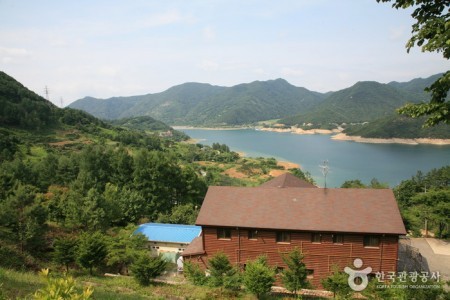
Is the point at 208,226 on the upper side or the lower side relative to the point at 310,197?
lower

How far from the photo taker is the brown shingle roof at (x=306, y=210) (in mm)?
16062

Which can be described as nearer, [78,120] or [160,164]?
[160,164]

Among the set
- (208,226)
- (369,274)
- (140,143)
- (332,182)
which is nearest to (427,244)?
(369,274)

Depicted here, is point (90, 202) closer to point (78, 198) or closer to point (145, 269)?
point (78, 198)

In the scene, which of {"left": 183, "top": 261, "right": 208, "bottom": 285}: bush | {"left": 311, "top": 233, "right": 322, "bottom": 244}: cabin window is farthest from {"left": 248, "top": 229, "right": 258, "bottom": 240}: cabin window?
{"left": 183, "top": 261, "right": 208, "bottom": 285}: bush

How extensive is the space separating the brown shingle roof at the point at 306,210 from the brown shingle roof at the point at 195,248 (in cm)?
166

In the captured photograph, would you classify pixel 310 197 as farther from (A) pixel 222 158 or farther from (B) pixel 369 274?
(A) pixel 222 158

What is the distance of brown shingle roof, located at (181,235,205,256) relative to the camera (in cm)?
1782

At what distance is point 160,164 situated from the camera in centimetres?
3155

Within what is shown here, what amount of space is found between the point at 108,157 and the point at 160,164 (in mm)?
7276

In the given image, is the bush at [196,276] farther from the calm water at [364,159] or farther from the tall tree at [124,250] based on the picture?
the calm water at [364,159]

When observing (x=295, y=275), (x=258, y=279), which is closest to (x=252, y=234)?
(x=295, y=275)

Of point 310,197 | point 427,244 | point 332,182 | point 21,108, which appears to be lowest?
point 332,182

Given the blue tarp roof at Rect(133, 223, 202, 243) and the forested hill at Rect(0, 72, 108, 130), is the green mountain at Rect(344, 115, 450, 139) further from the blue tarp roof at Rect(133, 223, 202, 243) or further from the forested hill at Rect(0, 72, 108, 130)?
the blue tarp roof at Rect(133, 223, 202, 243)
